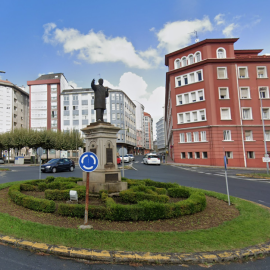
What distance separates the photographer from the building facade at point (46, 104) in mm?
64938

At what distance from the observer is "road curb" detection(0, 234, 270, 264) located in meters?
3.49

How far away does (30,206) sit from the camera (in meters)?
6.23

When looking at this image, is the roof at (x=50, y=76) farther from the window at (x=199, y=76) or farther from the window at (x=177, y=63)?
the window at (x=199, y=76)

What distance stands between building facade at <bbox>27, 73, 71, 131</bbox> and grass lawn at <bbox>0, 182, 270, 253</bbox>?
64840 mm

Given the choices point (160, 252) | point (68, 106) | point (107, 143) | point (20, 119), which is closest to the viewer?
point (160, 252)

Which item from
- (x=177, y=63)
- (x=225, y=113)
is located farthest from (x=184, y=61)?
(x=225, y=113)

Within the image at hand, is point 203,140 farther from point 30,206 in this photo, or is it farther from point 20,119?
point 20,119

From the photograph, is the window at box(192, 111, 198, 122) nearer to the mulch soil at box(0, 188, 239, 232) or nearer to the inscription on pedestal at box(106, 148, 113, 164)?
the inscription on pedestal at box(106, 148, 113, 164)

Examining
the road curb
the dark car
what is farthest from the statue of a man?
the dark car

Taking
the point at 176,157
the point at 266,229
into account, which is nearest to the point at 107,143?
the point at 266,229

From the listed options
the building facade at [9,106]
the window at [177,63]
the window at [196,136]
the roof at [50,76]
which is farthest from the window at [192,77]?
the building facade at [9,106]

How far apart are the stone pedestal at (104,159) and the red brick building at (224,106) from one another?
2351 centimetres

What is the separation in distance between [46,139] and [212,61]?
114 feet

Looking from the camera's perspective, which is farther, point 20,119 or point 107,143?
point 20,119
